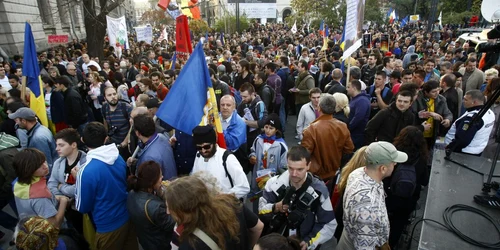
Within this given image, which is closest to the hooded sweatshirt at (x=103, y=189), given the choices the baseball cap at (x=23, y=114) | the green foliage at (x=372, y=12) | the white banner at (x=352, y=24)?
the baseball cap at (x=23, y=114)

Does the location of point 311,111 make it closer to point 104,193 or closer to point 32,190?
point 104,193

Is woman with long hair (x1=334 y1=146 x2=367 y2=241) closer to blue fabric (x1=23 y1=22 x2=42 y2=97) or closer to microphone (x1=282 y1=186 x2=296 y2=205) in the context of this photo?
microphone (x1=282 y1=186 x2=296 y2=205)

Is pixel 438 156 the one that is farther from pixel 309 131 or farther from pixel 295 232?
pixel 295 232

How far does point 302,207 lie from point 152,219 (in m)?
1.26

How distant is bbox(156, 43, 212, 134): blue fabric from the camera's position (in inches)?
133

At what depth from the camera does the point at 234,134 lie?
4094 millimetres

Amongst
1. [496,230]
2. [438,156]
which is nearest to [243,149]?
[438,156]

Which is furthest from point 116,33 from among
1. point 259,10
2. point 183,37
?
point 259,10

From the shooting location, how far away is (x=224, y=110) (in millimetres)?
4148

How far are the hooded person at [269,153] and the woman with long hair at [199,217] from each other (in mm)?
1650

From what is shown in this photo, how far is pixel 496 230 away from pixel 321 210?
143 cm

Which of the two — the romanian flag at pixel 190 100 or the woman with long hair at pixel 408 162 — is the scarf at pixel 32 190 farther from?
the woman with long hair at pixel 408 162

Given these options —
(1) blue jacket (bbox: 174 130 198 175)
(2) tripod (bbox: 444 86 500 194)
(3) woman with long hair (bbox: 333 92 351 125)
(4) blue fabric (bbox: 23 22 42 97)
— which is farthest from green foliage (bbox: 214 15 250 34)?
(2) tripod (bbox: 444 86 500 194)

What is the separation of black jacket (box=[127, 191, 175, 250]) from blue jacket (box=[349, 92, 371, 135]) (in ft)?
11.5
